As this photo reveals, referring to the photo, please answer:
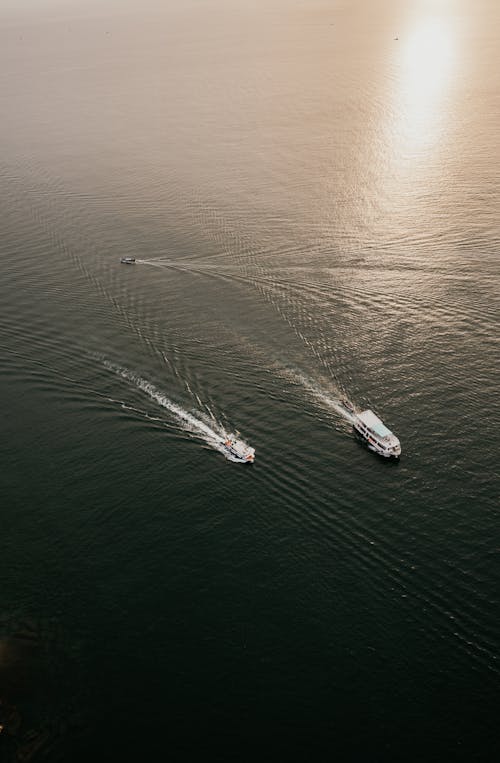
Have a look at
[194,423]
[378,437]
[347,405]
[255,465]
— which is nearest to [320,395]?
[347,405]

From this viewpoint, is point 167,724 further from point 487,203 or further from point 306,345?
point 487,203

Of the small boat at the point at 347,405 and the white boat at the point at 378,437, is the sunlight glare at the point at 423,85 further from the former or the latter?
the white boat at the point at 378,437

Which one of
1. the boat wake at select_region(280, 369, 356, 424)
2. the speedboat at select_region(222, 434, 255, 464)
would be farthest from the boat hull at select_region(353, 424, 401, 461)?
the speedboat at select_region(222, 434, 255, 464)

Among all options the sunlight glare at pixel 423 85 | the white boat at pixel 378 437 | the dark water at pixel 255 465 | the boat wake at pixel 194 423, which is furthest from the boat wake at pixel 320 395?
the sunlight glare at pixel 423 85

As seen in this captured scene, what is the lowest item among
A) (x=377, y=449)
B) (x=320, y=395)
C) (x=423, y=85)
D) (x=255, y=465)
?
(x=377, y=449)

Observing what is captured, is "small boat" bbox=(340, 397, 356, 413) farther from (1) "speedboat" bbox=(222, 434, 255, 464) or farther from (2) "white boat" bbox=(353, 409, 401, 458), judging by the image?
(1) "speedboat" bbox=(222, 434, 255, 464)

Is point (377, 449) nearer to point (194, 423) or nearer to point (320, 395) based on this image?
point (320, 395)

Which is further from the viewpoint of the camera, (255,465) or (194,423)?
(194,423)
